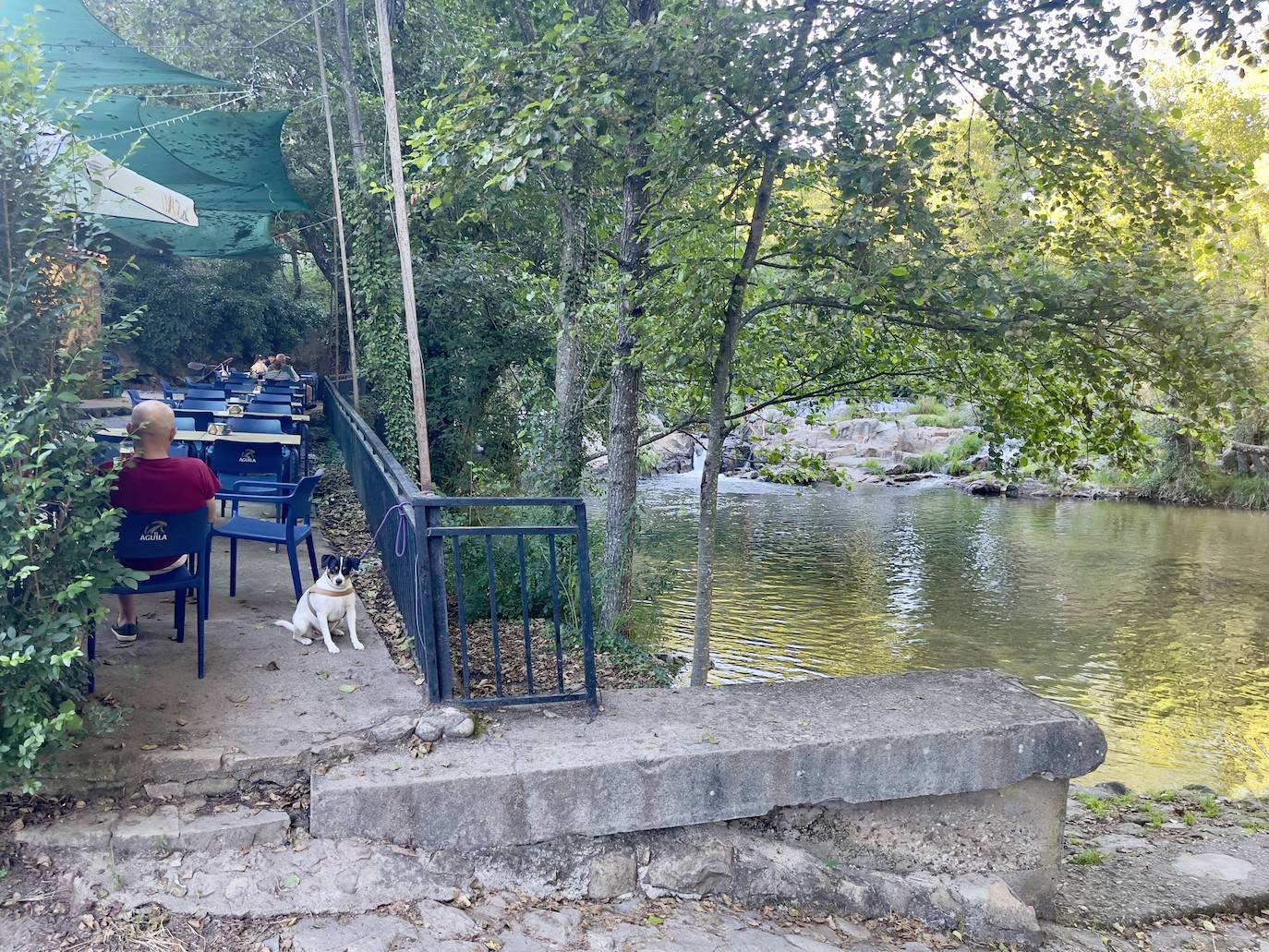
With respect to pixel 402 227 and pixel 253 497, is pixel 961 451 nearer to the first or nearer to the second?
pixel 253 497

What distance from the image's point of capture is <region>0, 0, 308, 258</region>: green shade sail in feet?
29.2

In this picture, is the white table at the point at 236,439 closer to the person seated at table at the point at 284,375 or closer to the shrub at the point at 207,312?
the person seated at table at the point at 284,375

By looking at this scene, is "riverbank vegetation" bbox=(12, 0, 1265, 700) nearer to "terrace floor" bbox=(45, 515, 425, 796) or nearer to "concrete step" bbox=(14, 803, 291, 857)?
"terrace floor" bbox=(45, 515, 425, 796)

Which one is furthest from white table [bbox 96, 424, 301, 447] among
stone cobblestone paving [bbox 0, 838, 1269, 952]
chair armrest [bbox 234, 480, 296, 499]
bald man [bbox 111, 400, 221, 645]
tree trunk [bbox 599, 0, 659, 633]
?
stone cobblestone paving [bbox 0, 838, 1269, 952]

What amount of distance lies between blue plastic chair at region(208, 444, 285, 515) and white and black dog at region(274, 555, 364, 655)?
8.17 ft

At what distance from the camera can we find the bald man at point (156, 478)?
12.9 ft

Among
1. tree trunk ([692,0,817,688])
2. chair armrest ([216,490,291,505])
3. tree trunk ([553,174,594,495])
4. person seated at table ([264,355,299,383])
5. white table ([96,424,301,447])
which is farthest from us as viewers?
person seated at table ([264,355,299,383])

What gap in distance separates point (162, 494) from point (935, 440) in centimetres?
2545

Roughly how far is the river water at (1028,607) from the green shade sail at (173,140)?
22.8ft

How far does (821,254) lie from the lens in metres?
5.26

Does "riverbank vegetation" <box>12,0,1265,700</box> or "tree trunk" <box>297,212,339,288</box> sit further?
"tree trunk" <box>297,212,339,288</box>

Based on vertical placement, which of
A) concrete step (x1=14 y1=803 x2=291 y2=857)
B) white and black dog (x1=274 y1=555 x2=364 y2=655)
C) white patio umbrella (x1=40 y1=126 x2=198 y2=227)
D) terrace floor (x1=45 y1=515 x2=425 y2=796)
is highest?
white patio umbrella (x1=40 y1=126 x2=198 y2=227)

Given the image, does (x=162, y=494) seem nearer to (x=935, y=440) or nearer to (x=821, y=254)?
(x=821, y=254)

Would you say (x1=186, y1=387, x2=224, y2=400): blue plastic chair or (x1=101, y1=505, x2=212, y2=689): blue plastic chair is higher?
(x1=186, y1=387, x2=224, y2=400): blue plastic chair
